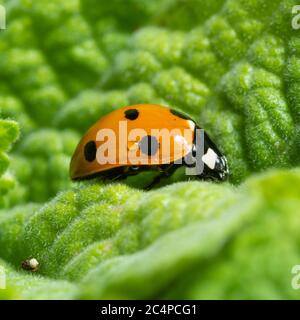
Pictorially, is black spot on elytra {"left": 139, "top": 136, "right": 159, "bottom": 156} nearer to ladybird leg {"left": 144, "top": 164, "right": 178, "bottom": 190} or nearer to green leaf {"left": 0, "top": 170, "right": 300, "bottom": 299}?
ladybird leg {"left": 144, "top": 164, "right": 178, "bottom": 190}

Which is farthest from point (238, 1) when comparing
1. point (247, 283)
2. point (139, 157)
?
point (247, 283)

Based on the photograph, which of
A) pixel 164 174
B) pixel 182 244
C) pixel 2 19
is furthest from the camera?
pixel 2 19

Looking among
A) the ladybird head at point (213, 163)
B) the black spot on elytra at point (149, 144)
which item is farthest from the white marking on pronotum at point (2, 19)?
the ladybird head at point (213, 163)

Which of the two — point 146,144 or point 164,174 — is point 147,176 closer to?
point 164,174

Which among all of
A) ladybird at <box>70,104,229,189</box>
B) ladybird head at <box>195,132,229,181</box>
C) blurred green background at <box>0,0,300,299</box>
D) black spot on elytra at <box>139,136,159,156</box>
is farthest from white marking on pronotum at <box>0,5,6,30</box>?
ladybird head at <box>195,132,229,181</box>

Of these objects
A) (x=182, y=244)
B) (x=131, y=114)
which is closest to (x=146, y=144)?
(x=131, y=114)
